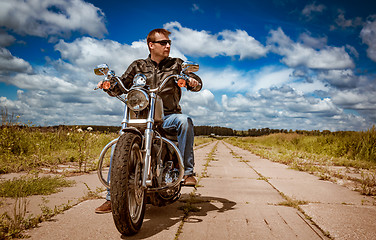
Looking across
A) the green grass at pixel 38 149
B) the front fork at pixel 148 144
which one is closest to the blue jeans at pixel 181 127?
the front fork at pixel 148 144

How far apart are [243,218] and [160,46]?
2122 mm

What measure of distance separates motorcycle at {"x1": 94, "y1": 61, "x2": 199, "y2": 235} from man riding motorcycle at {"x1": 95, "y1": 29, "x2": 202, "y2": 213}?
14cm

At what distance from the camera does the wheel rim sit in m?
2.06

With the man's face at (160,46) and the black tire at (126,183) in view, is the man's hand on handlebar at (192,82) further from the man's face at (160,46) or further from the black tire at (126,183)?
the black tire at (126,183)

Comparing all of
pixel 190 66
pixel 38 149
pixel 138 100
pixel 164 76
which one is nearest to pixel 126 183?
pixel 138 100

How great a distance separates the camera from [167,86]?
2.82m

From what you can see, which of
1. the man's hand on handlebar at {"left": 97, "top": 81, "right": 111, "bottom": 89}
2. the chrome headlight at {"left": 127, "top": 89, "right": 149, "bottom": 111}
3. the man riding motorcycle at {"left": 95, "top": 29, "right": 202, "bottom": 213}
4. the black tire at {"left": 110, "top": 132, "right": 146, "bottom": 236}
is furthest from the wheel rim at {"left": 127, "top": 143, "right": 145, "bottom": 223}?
the man's hand on handlebar at {"left": 97, "top": 81, "right": 111, "bottom": 89}

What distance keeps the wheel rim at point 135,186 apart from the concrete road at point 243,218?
17cm

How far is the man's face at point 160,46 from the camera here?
3.08 metres

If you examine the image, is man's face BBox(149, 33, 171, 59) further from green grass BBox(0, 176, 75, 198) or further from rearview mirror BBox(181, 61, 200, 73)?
green grass BBox(0, 176, 75, 198)

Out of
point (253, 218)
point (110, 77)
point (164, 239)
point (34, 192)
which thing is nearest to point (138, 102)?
point (110, 77)

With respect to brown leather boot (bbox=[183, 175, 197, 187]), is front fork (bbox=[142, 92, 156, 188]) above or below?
above

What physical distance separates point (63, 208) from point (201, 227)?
1400 millimetres

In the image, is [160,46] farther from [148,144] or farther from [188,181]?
[188,181]
